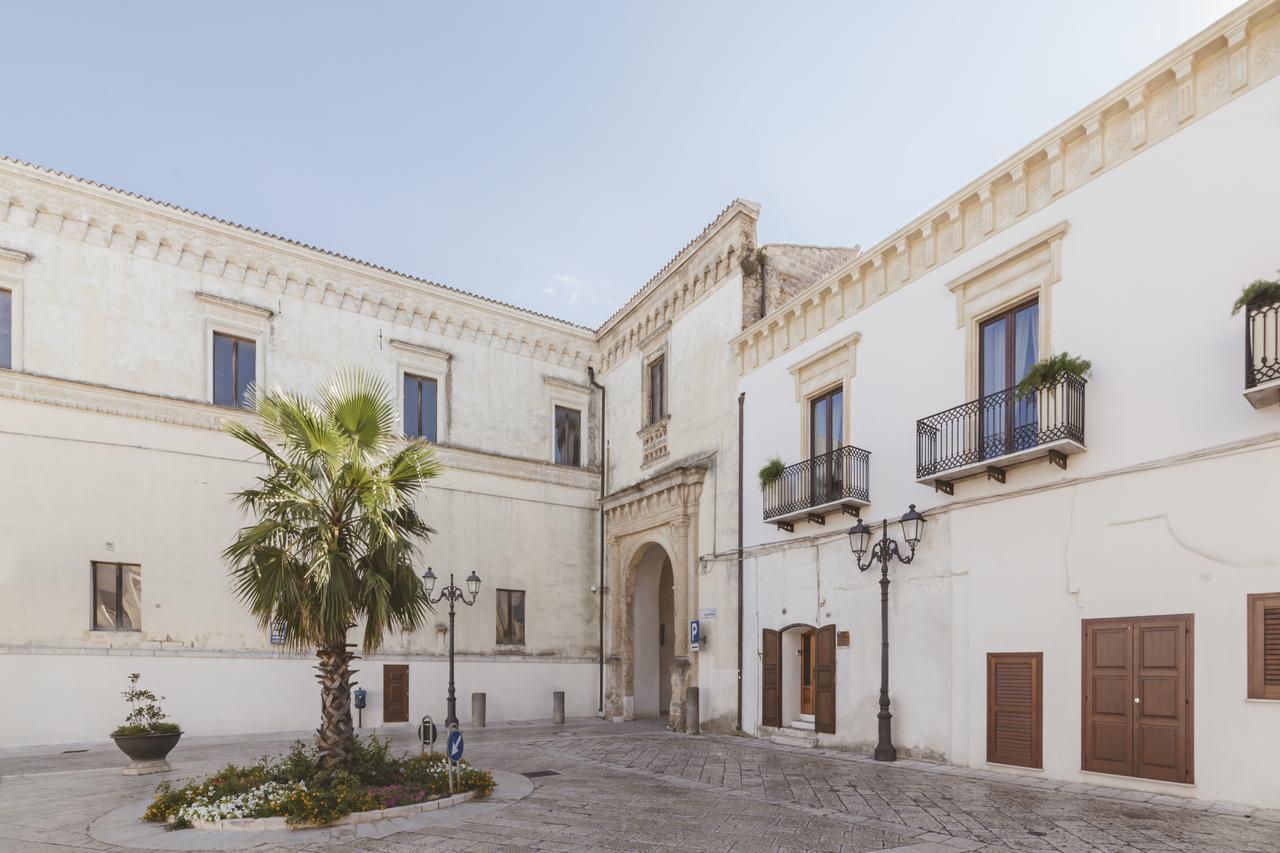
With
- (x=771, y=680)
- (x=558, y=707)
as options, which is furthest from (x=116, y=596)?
(x=771, y=680)

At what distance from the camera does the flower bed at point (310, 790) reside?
28.9 feet

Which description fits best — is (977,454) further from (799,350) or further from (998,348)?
(799,350)

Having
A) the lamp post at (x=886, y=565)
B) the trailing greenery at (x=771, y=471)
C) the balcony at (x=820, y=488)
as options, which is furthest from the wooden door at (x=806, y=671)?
the trailing greenery at (x=771, y=471)

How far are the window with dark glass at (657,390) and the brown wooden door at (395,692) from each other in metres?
8.54

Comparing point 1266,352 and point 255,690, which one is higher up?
point 1266,352

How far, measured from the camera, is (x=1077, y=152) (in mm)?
11555

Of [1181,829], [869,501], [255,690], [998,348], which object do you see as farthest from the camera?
[255,690]

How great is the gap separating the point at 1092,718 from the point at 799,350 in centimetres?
856

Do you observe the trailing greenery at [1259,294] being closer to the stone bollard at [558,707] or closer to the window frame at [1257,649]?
the window frame at [1257,649]

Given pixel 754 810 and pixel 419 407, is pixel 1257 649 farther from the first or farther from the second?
pixel 419 407

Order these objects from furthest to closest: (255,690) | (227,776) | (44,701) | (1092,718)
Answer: (255,690) < (44,701) < (1092,718) < (227,776)

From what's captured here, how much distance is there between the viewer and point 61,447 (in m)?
16.9

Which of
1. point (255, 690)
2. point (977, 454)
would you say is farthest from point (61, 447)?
point (977, 454)

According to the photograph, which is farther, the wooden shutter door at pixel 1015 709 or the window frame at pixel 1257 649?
the wooden shutter door at pixel 1015 709
